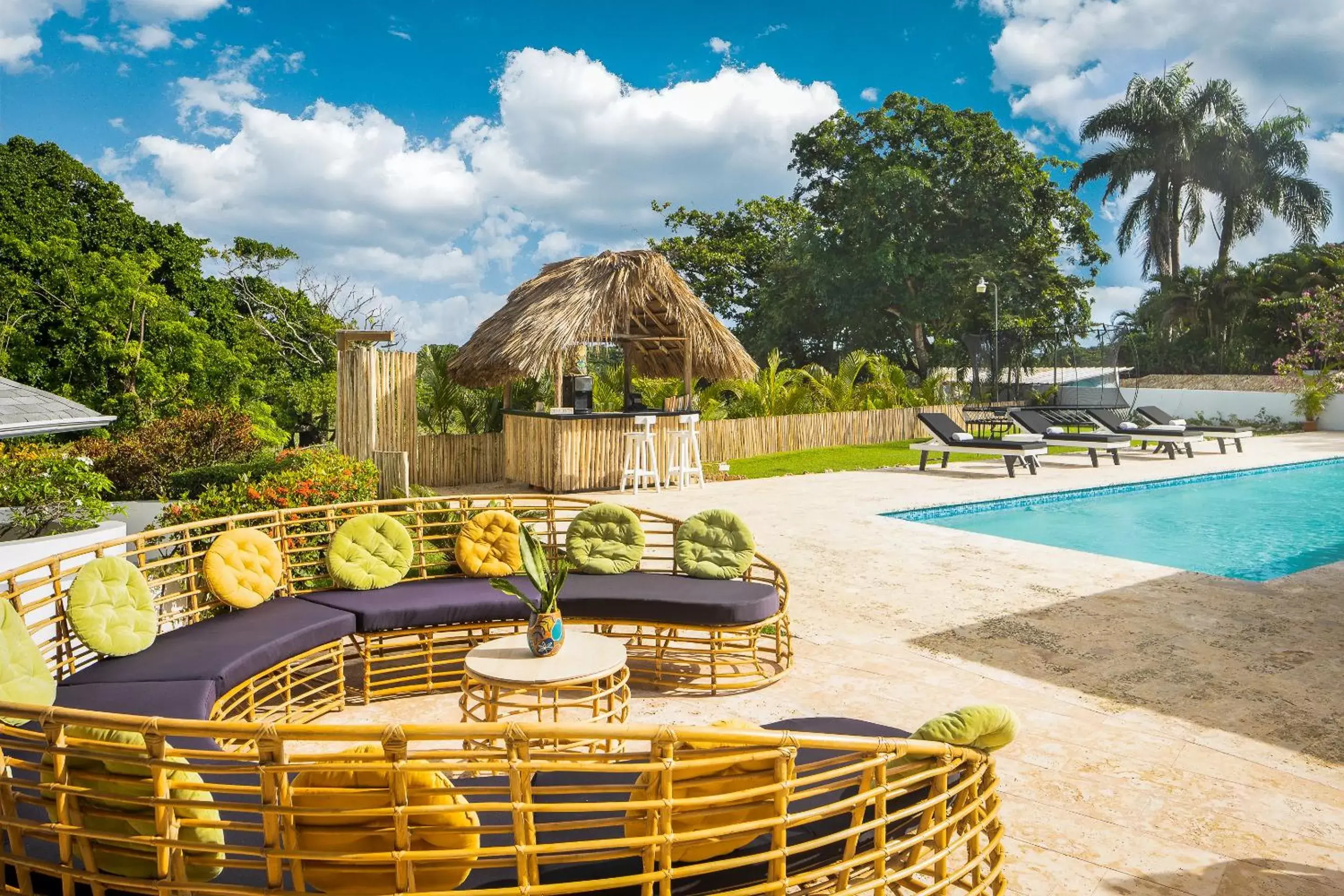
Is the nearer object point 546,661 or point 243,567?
point 546,661

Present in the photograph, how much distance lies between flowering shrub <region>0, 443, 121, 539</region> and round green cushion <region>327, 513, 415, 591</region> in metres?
3.14

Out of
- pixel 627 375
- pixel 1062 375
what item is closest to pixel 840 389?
pixel 627 375

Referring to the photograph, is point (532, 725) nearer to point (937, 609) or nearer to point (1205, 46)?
point (937, 609)

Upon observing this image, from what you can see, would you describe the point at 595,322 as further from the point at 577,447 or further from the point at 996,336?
the point at 996,336

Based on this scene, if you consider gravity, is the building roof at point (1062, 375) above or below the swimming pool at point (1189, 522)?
above

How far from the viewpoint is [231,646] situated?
3.99 metres

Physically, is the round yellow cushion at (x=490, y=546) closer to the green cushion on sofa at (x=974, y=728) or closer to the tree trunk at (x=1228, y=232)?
the green cushion on sofa at (x=974, y=728)

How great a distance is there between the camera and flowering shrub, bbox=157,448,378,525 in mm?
6426

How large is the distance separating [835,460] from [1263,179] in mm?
25370

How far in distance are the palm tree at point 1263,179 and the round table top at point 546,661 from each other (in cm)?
3398

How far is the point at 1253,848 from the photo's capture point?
10.3ft

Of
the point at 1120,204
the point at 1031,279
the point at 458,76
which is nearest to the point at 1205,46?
the point at 1120,204

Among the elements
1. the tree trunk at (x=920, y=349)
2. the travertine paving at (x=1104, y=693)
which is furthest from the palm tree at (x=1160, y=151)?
the travertine paving at (x=1104, y=693)

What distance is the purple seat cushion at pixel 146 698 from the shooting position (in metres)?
3.36
